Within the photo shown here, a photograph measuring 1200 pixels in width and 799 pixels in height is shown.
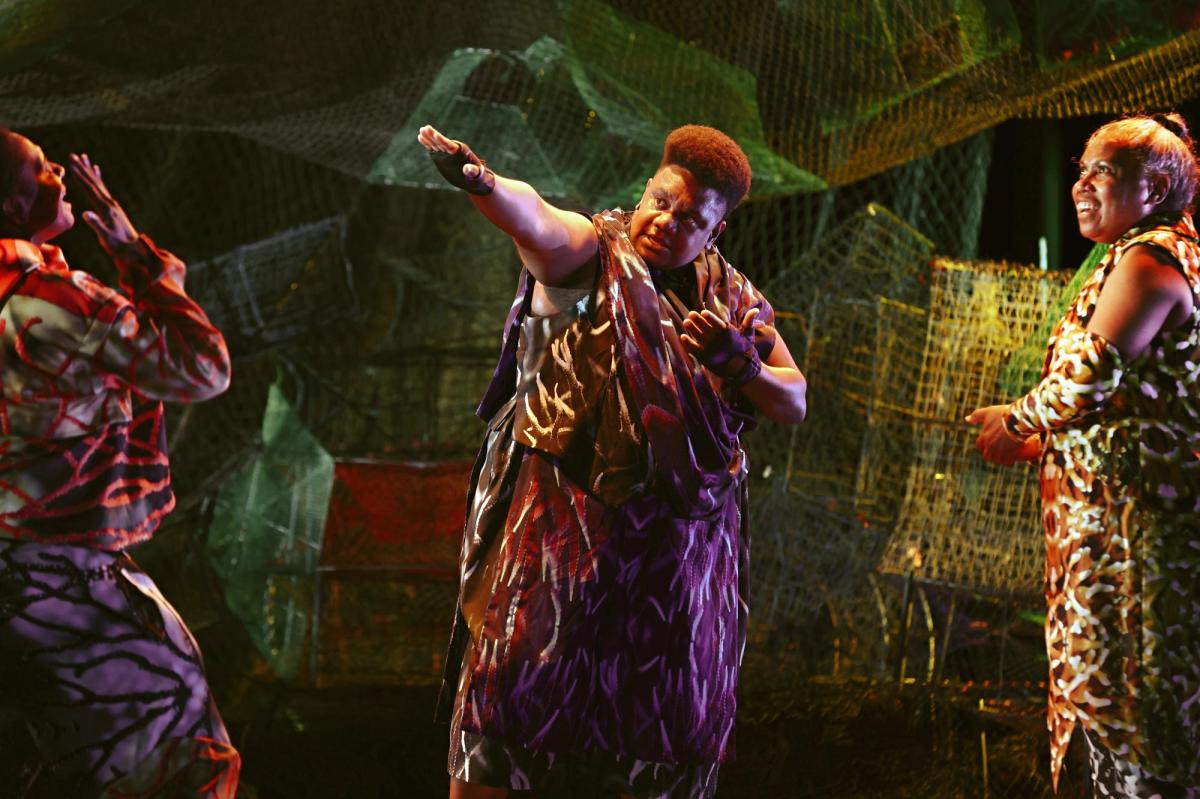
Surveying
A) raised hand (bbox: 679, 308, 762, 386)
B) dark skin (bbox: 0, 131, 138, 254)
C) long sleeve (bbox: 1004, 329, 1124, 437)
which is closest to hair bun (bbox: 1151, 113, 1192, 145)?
long sleeve (bbox: 1004, 329, 1124, 437)

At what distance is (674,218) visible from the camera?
96.4 inches

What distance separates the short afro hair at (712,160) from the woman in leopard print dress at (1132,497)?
93 centimetres

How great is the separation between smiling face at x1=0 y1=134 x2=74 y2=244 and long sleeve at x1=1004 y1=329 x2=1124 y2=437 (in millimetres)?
2115

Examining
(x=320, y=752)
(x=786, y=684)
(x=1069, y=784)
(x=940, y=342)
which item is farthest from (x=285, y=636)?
(x=1069, y=784)

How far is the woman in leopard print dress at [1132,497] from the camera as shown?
280 centimetres

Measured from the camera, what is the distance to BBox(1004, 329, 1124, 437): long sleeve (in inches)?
110

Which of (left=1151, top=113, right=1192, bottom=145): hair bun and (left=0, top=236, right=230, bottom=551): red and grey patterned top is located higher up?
(left=1151, top=113, right=1192, bottom=145): hair bun

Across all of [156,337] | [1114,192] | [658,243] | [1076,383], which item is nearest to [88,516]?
[156,337]

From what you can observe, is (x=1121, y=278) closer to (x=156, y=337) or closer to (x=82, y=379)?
(x=156, y=337)

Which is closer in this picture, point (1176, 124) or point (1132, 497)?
point (1132, 497)

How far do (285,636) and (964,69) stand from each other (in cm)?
345

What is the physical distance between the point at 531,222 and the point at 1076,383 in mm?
1316

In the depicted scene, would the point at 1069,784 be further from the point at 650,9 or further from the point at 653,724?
the point at 650,9

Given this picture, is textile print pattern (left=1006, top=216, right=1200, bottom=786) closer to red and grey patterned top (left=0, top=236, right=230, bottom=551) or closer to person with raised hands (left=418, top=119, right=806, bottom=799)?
person with raised hands (left=418, top=119, right=806, bottom=799)
